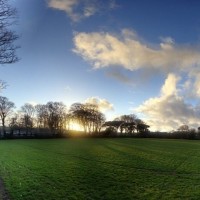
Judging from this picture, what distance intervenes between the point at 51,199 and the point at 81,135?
3636 inches

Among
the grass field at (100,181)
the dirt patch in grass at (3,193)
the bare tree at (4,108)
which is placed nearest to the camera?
the dirt patch in grass at (3,193)

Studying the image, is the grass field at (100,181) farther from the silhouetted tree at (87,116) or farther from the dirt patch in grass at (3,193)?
the silhouetted tree at (87,116)

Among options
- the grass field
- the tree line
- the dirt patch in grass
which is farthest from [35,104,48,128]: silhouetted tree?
the dirt patch in grass

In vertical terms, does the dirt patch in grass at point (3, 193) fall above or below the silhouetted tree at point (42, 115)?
below

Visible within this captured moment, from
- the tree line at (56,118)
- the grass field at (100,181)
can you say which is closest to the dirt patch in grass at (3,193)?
the grass field at (100,181)

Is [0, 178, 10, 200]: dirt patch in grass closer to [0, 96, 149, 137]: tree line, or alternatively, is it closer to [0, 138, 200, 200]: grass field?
[0, 138, 200, 200]: grass field

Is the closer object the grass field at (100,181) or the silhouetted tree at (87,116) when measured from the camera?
the grass field at (100,181)

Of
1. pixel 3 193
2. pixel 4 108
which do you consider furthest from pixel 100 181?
pixel 4 108

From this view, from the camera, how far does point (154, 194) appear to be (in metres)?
16.7

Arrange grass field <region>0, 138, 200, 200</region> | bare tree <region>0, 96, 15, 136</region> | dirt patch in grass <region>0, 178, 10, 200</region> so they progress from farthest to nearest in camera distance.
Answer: bare tree <region>0, 96, 15, 136</region>, grass field <region>0, 138, 200, 200</region>, dirt patch in grass <region>0, 178, 10, 200</region>

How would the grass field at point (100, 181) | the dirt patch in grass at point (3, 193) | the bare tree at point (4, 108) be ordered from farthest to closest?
the bare tree at point (4, 108) < the grass field at point (100, 181) < the dirt patch in grass at point (3, 193)

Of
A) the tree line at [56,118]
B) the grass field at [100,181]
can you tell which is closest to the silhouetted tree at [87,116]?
the tree line at [56,118]

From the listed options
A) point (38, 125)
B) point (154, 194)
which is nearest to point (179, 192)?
point (154, 194)

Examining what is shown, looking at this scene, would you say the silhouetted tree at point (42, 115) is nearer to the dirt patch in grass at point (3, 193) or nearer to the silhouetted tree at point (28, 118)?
the silhouetted tree at point (28, 118)
